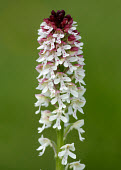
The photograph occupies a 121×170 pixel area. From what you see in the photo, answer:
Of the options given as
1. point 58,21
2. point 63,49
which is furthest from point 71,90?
point 58,21

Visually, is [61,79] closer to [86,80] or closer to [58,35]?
[58,35]

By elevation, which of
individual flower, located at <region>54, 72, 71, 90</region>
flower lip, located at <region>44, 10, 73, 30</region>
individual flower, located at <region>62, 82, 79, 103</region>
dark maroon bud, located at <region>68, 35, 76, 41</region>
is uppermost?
flower lip, located at <region>44, 10, 73, 30</region>

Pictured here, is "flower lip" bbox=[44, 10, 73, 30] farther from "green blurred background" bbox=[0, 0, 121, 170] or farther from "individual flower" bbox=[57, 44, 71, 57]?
"green blurred background" bbox=[0, 0, 121, 170]

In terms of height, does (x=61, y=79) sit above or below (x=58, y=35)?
below

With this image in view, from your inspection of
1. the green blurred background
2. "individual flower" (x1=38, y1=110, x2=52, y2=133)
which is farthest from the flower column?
the green blurred background

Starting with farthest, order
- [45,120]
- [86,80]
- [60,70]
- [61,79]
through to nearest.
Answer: [86,80] → [45,120] → [60,70] → [61,79]

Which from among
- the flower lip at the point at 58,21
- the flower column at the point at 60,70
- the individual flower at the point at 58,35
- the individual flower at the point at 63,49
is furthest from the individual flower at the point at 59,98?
the flower lip at the point at 58,21
